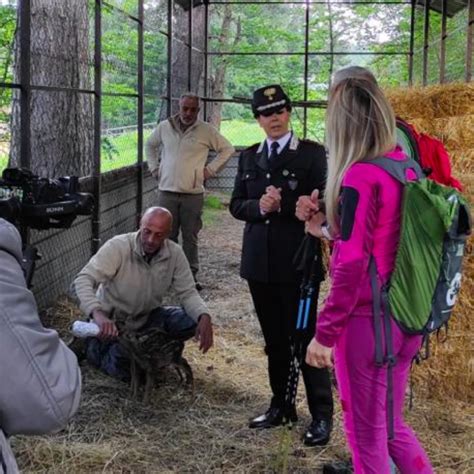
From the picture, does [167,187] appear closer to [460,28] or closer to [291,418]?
[291,418]

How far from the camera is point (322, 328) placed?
7.30ft

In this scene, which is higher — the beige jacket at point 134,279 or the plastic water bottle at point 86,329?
the beige jacket at point 134,279

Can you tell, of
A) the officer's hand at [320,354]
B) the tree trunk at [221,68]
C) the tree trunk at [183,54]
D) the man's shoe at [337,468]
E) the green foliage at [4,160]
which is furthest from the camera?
the tree trunk at [221,68]

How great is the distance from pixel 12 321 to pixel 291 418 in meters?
2.55

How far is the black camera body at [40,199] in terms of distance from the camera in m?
2.14

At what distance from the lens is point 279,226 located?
3.32 meters

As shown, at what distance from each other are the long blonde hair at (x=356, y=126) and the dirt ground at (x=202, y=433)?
1.31 meters

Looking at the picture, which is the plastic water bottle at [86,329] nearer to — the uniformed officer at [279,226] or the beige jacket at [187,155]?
the uniformed officer at [279,226]

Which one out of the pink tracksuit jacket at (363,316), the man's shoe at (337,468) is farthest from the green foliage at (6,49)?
the pink tracksuit jacket at (363,316)

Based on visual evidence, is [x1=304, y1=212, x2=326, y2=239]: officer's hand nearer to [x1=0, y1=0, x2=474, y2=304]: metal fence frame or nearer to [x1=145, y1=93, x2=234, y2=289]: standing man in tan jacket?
[x1=0, y1=0, x2=474, y2=304]: metal fence frame

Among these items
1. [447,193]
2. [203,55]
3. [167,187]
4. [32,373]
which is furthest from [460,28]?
[32,373]

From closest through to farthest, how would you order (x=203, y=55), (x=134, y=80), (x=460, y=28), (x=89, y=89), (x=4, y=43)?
1. (x=4, y=43)
2. (x=89, y=89)
3. (x=134, y=80)
4. (x=460, y=28)
5. (x=203, y=55)

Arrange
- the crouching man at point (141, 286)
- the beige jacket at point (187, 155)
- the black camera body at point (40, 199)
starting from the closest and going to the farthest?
1. the black camera body at point (40, 199)
2. the crouching man at point (141, 286)
3. the beige jacket at point (187, 155)

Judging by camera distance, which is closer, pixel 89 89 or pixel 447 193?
pixel 447 193
